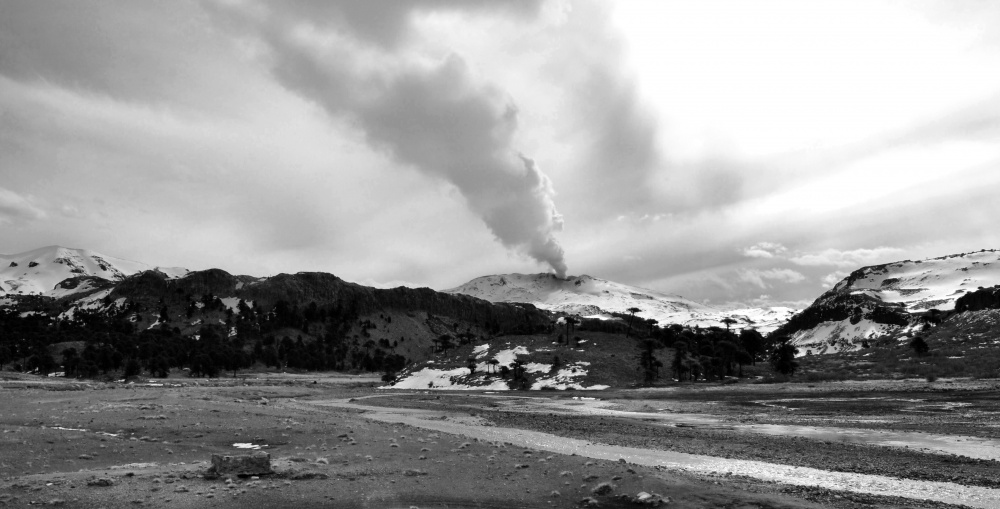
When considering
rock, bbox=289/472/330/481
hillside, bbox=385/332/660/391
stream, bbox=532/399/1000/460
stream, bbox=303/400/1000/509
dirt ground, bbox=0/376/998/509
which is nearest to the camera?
dirt ground, bbox=0/376/998/509

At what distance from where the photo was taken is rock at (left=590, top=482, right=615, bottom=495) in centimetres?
2031

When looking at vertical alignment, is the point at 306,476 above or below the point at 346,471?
above

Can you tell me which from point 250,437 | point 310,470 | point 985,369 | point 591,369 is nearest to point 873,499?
point 310,470

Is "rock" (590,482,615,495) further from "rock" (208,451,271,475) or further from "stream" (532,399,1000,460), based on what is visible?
"stream" (532,399,1000,460)

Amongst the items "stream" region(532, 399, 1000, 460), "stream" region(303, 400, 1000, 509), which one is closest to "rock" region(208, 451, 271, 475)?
"stream" region(303, 400, 1000, 509)

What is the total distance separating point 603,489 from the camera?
20469 millimetres

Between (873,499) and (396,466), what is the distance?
18.6 m

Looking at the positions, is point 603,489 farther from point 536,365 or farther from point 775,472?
point 536,365

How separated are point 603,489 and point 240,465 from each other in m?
13.7

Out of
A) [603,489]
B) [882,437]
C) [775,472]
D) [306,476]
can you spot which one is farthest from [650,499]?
[882,437]

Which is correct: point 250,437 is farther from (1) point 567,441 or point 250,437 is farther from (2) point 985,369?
(2) point 985,369

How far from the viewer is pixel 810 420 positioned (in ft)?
166

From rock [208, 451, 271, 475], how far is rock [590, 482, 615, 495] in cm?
1238

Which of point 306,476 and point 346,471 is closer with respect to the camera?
point 306,476
